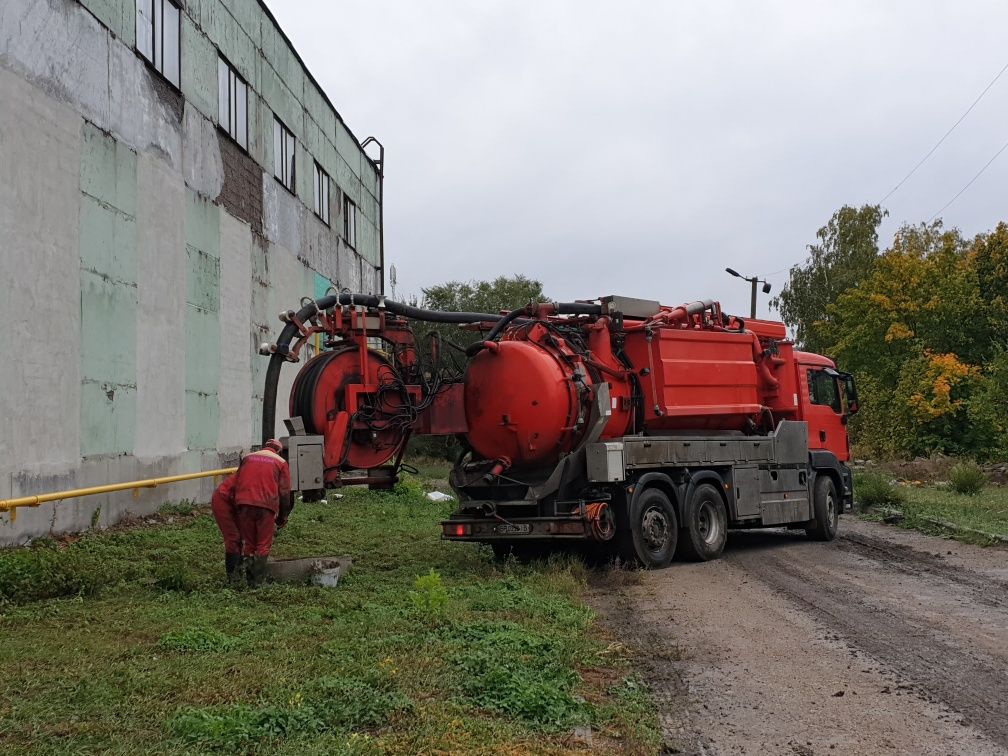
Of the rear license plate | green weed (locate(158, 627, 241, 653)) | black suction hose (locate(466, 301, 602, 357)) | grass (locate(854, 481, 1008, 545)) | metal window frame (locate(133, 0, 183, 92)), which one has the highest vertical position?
metal window frame (locate(133, 0, 183, 92))

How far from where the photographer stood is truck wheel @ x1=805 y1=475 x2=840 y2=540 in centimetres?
1595

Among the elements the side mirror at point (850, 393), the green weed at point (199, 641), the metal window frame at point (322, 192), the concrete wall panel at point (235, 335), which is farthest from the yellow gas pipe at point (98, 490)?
the metal window frame at point (322, 192)

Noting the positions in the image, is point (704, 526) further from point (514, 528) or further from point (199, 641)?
point (199, 641)

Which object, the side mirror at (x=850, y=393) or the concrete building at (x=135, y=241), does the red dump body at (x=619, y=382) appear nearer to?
the side mirror at (x=850, y=393)

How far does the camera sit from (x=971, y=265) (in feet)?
122

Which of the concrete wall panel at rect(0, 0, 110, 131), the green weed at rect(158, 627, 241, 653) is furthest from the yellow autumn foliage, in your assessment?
the green weed at rect(158, 627, 241, 653)

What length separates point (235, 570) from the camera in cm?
945

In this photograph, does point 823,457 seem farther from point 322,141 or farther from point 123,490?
point 322,141

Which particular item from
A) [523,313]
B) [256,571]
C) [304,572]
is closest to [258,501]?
[256,571]

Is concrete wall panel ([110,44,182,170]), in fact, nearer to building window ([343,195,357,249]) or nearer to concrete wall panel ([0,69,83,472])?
concrete wall panel ([0,69,83,472])

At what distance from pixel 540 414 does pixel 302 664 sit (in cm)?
534

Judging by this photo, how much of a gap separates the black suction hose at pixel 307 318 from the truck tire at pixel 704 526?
393 centimetres

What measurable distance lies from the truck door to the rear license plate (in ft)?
21.7

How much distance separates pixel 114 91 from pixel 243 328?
6203 millimetres
